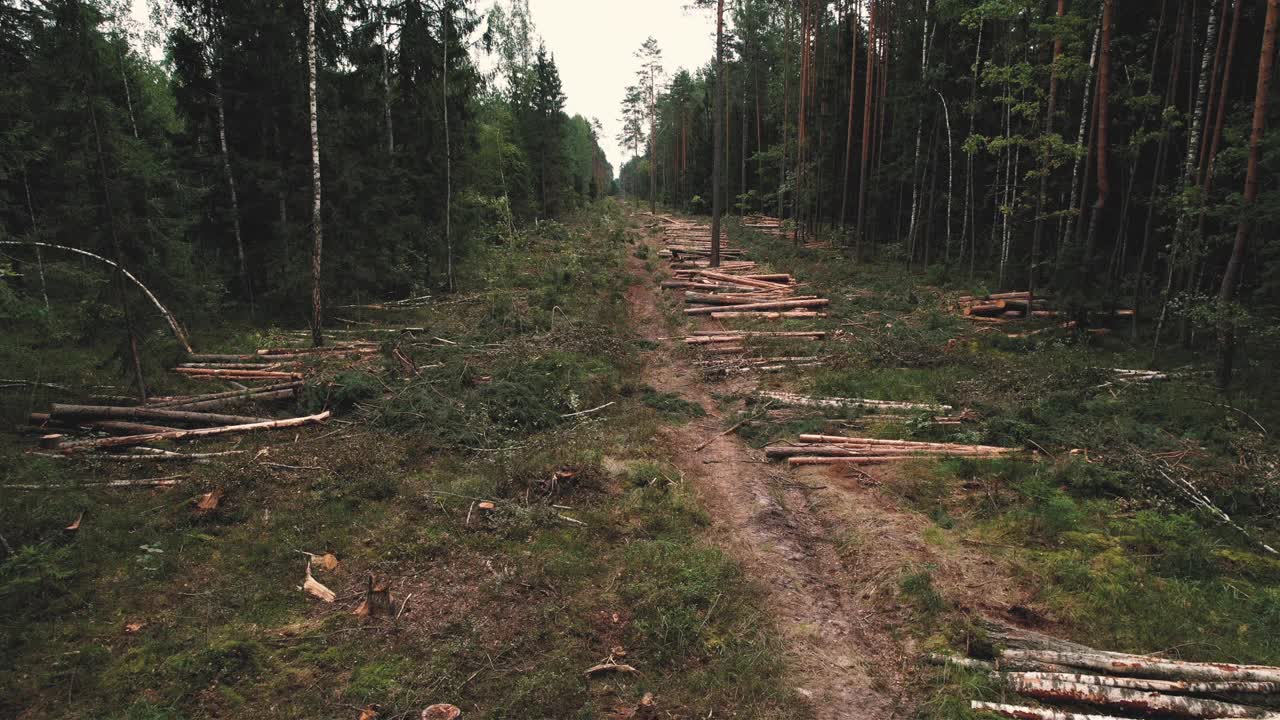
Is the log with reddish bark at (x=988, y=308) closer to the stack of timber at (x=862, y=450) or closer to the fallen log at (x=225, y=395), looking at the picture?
the stack of timber at (x=862, y=450)

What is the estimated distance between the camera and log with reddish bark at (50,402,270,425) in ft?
27.6

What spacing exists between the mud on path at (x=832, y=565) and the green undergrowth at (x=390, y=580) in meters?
0.32

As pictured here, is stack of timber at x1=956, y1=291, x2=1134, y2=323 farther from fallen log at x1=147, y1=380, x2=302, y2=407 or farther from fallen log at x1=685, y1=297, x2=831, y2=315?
fallen log at x1=147, y1=380, x2=302, y2=407

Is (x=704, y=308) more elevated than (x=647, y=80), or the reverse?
(x=647, y=80)

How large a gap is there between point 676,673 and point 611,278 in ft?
64.6

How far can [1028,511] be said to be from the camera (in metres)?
6.84

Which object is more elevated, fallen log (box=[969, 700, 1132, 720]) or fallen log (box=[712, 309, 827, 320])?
fallen log (box=[712, 309, 827, 320])

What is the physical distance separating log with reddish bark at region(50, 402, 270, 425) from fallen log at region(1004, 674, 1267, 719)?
10.5 metres

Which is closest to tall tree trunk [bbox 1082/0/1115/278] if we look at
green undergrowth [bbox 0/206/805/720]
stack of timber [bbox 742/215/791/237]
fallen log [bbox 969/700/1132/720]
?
green undergrowth [bbox 0/206/805/720]

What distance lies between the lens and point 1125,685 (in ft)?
13.7

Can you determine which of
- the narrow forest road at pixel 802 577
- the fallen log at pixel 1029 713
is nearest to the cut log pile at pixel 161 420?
the narrow forest road at pixel 802 577

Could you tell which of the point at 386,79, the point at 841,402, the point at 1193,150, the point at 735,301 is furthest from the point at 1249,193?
the point at 386,79

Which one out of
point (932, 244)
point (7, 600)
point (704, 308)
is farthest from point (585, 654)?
point (932, 244)

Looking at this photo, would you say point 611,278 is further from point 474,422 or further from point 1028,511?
point 1028,511
